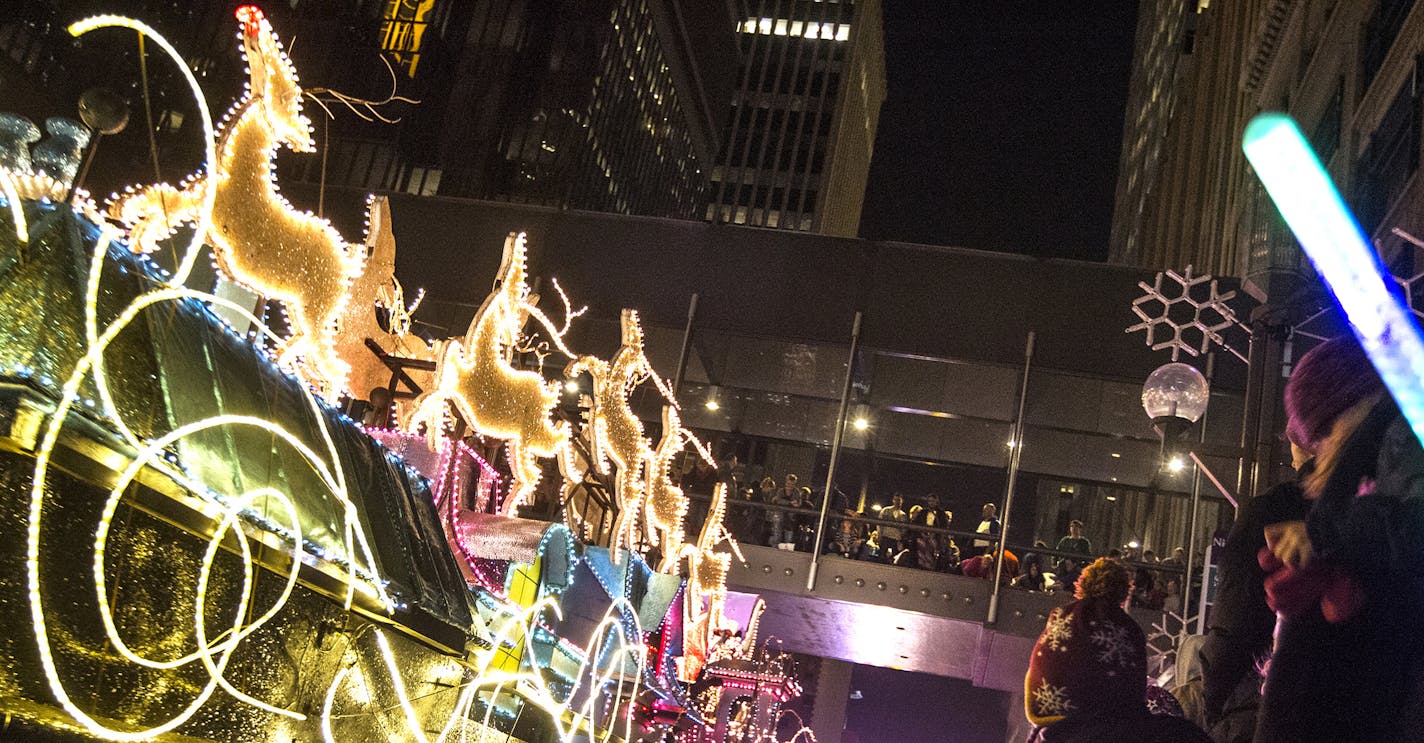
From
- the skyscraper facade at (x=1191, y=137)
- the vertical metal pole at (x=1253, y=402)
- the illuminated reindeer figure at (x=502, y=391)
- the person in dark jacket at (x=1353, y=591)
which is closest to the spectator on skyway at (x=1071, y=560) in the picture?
the skyscraper facade at (x=1191, y=137)

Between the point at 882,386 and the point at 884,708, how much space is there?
7228 millimetres

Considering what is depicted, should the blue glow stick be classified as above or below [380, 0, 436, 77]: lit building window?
below

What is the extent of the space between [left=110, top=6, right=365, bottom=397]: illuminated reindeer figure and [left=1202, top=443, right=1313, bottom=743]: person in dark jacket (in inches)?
160

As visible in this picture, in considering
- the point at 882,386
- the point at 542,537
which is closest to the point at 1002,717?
the point at 882,386

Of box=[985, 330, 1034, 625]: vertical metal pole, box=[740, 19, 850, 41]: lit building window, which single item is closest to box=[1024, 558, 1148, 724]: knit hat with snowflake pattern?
box=[985, 330, 1034, 625]: vertical metal pole

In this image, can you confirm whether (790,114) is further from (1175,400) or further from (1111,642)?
(1111,642)

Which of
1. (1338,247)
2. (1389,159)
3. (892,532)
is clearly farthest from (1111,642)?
(892,532)

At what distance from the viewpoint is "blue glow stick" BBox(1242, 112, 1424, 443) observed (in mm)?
1742

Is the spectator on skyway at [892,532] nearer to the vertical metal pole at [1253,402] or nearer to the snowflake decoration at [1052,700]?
the vertical metal pole at [1253,402]

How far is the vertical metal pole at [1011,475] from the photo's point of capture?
46.7ft

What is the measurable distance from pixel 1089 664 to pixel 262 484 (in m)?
2.57

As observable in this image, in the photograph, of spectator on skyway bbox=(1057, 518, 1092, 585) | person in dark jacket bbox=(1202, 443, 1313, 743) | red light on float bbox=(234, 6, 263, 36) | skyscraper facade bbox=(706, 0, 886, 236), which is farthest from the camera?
skyscraper facade bbox=(706, 0, 886, 236)

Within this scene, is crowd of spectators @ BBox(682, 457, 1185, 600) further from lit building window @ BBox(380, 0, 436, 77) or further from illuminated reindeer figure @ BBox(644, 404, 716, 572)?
lit building window @ BBox(380, 0, 436, 77)

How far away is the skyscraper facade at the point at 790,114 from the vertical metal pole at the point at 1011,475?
64.8 meters
